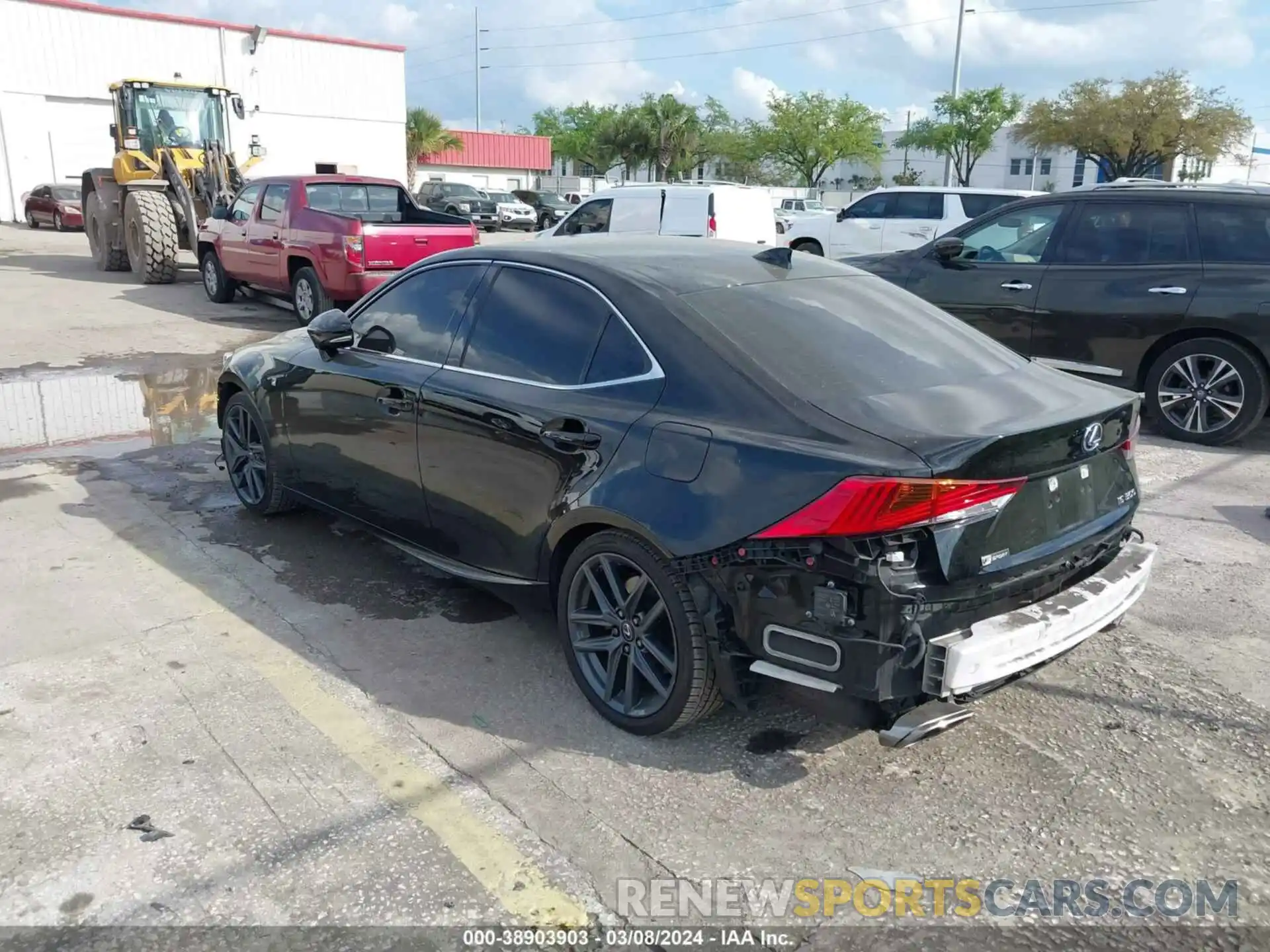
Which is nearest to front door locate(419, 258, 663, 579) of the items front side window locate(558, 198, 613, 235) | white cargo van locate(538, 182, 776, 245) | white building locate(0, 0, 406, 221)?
white cargo van locate(538, 182, 776, 245)

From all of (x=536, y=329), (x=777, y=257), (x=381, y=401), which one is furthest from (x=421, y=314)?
(x=777, y=257)

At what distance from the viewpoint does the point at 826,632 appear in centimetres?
292

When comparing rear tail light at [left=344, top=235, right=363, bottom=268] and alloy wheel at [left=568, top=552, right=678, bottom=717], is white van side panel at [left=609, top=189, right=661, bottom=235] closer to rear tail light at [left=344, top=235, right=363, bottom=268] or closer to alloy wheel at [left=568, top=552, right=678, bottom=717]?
rear tail light at [left=344, top=235, right=363, bottom=268]

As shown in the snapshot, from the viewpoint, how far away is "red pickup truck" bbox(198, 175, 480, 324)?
1161cm

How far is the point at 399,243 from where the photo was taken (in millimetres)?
11719

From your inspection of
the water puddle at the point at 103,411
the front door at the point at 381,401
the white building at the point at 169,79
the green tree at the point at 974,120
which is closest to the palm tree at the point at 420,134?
the white building at the point at 169,79

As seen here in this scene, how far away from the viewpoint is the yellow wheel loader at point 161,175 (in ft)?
54.3

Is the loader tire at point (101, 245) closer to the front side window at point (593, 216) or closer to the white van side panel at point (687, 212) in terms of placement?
the front side window at point (593, 216)

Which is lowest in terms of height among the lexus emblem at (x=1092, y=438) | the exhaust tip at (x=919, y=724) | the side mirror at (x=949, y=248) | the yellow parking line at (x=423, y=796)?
the yellow parking line at (x=423, y=796)

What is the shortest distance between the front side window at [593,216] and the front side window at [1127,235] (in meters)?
8.56

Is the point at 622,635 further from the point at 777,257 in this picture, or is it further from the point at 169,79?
the point at 169,79

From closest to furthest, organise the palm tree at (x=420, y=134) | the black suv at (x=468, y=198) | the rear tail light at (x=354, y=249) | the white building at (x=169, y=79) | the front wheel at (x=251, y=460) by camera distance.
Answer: the front wheel at (x=251, y=460) < the rear tail light at (x=354, y=249) < the white building at (x=169, y=79) < the black suv at (x=468, y=198) < the palm tree at (x=420, y=134)

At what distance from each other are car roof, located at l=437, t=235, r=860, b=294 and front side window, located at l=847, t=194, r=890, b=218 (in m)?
13.2

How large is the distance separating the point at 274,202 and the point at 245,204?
1055mm
